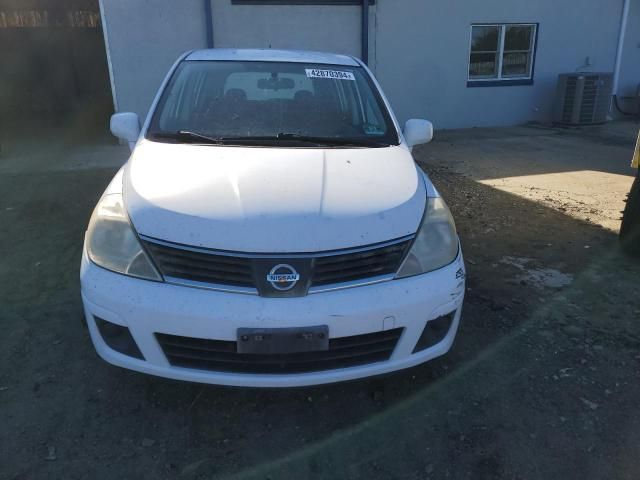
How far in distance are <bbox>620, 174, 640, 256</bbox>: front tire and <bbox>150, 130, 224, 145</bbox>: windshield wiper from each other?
11.0ft

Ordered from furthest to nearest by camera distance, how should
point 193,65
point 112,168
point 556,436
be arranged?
point 112,168
point 193,65
point 556,436

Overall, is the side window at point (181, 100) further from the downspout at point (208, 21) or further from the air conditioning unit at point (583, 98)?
the air conditioning unit at point (583, 98)

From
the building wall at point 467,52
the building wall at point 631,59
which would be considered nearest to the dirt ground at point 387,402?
the building wall at point 467,52

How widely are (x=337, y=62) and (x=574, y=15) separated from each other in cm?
1011

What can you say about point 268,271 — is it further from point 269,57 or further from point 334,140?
point 269,57

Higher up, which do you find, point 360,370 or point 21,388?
point 360,370

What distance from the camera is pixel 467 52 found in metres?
11.1

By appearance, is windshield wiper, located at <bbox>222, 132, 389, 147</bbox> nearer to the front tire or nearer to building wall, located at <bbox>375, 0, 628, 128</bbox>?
the front tire

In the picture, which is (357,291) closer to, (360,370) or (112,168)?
(360,370)

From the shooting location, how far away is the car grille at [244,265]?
7.23 feet

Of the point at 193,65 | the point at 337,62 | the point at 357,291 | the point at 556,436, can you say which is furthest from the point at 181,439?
the point at 337,62

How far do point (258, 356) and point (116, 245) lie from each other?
0.81 metres

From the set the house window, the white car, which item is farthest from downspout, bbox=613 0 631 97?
the white car

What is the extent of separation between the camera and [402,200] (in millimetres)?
2549
